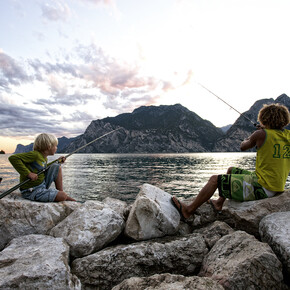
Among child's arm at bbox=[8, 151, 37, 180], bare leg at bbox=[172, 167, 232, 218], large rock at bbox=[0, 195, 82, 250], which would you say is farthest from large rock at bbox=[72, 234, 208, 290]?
child's arm at bbox=[8, 151, 37, 180]

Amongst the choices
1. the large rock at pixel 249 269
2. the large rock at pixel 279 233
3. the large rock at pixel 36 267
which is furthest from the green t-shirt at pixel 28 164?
the large rock at pixel 279 233

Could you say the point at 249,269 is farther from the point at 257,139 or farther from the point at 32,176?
the point at 32,176

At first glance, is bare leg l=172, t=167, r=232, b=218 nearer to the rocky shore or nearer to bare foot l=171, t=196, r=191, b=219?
bare foot l=171, t=196, r=191, b=219

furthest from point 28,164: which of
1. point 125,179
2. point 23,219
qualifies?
point 125,179

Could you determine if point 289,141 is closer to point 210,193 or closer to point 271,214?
point 271,214

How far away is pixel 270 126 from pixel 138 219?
356cm

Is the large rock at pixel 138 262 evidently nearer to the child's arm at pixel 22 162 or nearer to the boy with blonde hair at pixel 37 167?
the boy with blonde hair at pixel 37 167

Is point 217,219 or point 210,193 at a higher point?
point 210,193

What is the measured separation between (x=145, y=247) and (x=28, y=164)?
3515mm

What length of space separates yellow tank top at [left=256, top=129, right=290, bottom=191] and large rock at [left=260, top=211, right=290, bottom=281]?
0.67 metres

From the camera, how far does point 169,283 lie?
2523 millimetres

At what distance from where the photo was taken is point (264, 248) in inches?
117

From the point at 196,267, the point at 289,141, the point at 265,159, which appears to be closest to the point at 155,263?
the point at 196,267

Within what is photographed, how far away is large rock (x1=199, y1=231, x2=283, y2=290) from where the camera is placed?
262cm
